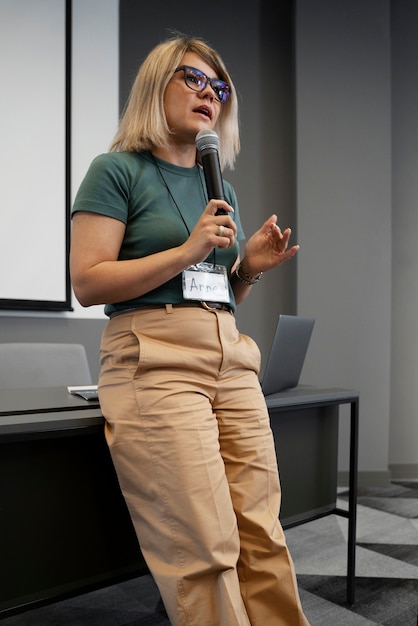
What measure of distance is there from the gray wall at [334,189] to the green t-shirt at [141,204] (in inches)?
83.7

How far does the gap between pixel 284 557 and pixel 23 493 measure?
0.56 meters

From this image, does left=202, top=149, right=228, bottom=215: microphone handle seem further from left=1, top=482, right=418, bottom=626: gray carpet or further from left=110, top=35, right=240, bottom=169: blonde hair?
left=1, top=482, right=418, bottom=626: gray carpet

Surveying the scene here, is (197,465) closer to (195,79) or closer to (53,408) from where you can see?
(53,408)

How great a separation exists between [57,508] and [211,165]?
80 centimetres

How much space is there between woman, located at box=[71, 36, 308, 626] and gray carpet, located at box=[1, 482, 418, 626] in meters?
0.72

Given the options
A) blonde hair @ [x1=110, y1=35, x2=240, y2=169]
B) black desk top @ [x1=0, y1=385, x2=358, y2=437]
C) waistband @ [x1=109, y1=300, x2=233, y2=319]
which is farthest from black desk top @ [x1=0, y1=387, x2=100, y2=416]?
blonde hair @ [x1=110, y1=35, x2=240, y2=169]

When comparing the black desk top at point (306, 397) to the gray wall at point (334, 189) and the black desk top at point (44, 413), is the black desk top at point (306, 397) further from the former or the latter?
the gray wall at point (334, 189)

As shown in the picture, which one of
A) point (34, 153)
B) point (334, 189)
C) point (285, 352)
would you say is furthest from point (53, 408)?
point (334, 189)

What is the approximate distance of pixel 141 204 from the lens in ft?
4.08

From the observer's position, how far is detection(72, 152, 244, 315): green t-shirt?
1192 millimetres

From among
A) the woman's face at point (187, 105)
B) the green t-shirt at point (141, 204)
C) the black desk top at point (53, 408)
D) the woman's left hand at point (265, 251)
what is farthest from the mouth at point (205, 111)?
the black desk top at point (53, 408)

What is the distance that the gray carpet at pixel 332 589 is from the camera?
5.70 ft

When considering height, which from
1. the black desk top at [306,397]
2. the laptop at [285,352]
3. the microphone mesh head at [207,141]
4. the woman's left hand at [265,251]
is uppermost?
the microphone mesh head at [207,141]

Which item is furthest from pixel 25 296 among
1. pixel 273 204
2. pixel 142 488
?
pixel 142 488
